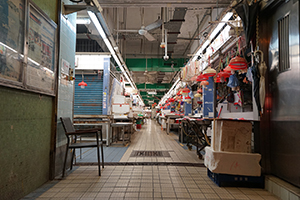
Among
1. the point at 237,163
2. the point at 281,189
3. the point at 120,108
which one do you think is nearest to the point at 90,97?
the point at 120,108

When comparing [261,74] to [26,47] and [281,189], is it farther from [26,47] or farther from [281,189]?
[26,47]

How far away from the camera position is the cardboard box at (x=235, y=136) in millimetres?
2951

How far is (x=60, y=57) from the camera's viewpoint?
3.42 metres

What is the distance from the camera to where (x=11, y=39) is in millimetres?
2168

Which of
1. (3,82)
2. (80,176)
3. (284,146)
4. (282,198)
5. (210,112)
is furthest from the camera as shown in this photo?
(210,112)

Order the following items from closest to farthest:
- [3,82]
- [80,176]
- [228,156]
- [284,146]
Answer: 1. [3,82]
2. [284,146]
3. [228,156]
4. [80,176]

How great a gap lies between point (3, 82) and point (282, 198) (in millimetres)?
3532

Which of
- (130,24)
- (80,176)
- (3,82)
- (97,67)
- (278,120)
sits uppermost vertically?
(130,24)

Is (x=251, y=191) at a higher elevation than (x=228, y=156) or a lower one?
lower

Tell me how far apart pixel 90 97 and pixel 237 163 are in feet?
19.4

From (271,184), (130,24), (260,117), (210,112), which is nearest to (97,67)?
(130,24)

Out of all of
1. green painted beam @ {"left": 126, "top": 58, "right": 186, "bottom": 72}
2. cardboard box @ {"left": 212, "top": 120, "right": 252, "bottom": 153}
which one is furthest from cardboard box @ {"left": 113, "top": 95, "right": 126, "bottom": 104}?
cardboard box @ {"left": 212, "top": 120, "right": 252, "bottom": 153}

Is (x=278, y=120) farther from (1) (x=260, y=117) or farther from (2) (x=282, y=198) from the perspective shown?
(2) (x=282, y=198)

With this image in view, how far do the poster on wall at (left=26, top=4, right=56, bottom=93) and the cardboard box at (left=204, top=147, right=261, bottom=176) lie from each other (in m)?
2.80
